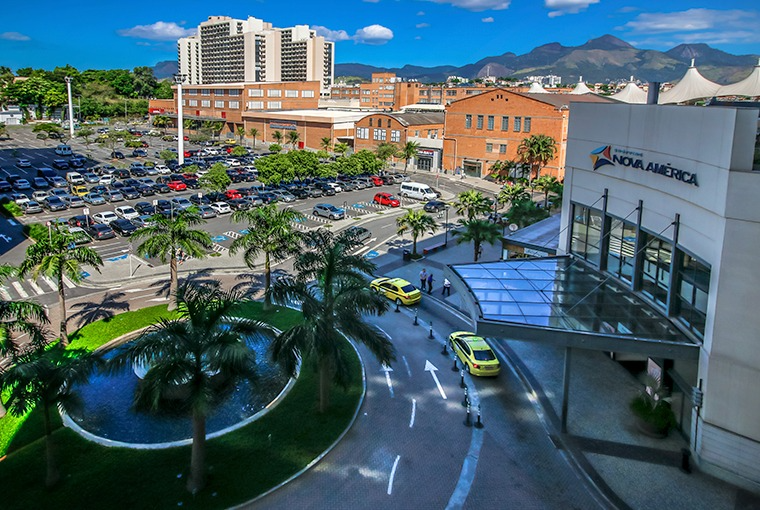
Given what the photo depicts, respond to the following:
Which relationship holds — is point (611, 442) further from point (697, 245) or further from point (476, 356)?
point (697, 245)

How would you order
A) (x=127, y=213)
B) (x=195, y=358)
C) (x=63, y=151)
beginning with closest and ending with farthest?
(x=195, y=358)
(x=127, y=213)
(x=63, y=151)

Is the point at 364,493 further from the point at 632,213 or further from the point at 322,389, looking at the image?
the point at 632,213

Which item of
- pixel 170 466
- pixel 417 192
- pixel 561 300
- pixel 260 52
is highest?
pixel 260 52

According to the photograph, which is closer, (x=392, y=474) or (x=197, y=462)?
(x=197, y=462)

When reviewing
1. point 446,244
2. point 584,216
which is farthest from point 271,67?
point 584,216

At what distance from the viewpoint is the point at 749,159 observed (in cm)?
1627

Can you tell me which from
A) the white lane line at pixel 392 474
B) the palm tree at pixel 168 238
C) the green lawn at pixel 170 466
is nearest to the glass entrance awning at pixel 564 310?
the white lane line at pixel 392 474

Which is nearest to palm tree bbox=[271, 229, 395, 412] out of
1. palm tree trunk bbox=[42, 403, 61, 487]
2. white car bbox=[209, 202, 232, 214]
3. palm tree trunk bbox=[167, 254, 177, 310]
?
palm tree trunk bbox=[42, 403, 61, 487]

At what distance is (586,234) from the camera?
87.5 feet

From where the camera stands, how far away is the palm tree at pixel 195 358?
14.9 m

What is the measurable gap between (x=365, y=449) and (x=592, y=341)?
8125 millimetres

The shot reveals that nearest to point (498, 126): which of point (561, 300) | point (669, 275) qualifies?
point (561, 300)

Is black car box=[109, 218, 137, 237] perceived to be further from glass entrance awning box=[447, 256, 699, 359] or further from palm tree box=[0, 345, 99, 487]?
glass entrance awning box=[447, 256, 699, 359]

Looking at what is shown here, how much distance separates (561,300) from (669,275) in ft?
12.3
